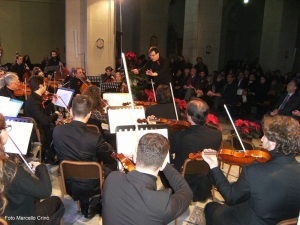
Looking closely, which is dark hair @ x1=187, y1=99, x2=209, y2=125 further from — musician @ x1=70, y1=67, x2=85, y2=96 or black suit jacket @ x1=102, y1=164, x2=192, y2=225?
musician @ x1=70, y1=67, x2=85, y2=96

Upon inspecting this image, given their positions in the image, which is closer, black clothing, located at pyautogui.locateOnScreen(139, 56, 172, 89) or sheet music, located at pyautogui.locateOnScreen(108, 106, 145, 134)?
sheet music, located at pyautogui.locateOnScreen(108, 106, 145, 134)

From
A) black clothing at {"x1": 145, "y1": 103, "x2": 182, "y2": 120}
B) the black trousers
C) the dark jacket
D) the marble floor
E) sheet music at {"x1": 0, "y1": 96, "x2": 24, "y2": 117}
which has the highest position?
sheet music at {"x1": 0, "y1": 96, "x2": 24, "y2": 117}

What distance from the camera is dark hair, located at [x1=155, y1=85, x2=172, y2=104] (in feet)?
11.4

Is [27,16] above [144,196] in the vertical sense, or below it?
above

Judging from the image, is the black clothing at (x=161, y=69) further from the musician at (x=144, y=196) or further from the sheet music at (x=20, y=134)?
the musician at (x=144, y=196)

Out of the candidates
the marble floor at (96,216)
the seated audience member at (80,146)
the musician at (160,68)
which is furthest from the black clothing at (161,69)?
the seated audience member at (80,146)

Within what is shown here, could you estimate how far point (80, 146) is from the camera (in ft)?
7.63

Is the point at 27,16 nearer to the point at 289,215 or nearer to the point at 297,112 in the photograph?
the point at 297,112

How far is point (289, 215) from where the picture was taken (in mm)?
1570

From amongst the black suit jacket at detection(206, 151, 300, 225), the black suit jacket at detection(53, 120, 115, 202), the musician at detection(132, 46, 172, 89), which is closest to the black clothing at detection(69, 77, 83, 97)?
the musician at detection(132, 46, 172, 89)

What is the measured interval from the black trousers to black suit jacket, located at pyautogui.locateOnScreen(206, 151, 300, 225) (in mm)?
1188

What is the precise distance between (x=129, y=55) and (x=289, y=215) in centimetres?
574

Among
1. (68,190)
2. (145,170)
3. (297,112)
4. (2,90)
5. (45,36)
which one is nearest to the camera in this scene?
(145,170)

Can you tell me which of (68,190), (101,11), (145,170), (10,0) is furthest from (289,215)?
(10,0)
